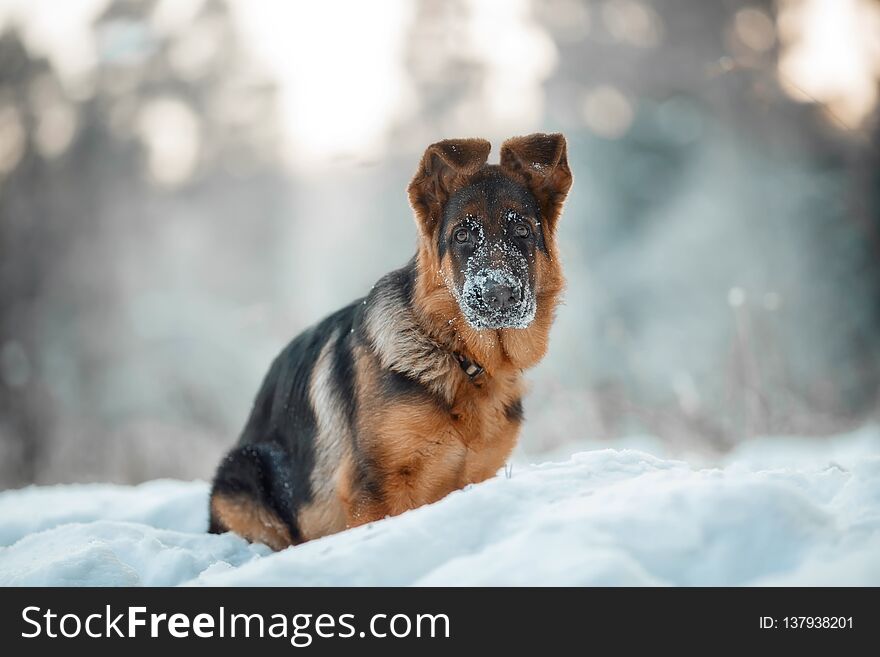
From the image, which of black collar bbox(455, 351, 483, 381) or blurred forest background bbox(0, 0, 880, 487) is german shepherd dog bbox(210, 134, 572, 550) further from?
blurred forest background bbox(0, 0, 880, 487)

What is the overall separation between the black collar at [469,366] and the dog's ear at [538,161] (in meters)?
1.08

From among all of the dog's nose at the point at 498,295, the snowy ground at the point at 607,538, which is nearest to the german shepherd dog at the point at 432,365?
the dog's nose at the point at 498,295

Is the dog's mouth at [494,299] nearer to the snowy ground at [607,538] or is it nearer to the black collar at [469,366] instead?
the black collar at [469,366]

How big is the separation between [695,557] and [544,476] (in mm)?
944

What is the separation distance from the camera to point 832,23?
15438 mm

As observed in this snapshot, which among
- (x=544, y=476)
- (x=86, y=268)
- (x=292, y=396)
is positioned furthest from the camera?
(x=86, y=268)

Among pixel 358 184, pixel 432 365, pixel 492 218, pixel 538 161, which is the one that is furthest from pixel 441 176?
pixel 358 184

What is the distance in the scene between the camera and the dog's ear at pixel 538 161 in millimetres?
5008

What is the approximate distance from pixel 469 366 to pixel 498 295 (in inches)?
23.0

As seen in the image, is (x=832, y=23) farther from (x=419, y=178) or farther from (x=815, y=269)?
(x=419, y=178)

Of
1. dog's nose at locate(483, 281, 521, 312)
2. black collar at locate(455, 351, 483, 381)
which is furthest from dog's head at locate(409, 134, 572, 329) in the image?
black collar at locate(455, 351, 483, 381)

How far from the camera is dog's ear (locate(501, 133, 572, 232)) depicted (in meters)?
5.01

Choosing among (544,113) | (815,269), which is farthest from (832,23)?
(544,113)

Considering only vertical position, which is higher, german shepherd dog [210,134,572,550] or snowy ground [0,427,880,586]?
german shepherd dog [210,134,572,550]
